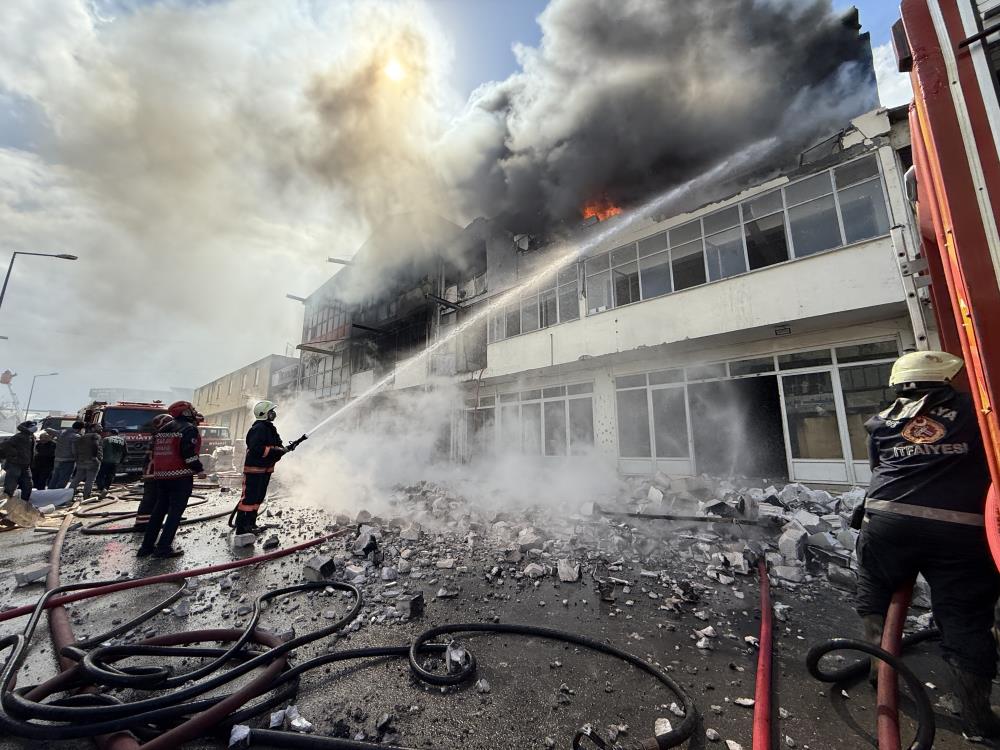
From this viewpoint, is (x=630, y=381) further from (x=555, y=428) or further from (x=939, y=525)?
(x=939, y=525)

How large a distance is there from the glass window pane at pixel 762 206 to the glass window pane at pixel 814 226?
32 centimetres

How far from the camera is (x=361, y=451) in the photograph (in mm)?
11898

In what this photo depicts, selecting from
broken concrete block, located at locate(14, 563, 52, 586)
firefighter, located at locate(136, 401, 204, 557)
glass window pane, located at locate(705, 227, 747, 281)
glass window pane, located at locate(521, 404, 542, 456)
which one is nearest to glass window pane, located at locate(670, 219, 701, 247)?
glass window pane, located at locate(705, 227, 747, 281)

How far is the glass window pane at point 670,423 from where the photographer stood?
8.95 metres

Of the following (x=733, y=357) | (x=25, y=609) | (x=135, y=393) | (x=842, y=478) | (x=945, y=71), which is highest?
(x=135, y=393)

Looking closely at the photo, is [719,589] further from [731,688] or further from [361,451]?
[361,451]

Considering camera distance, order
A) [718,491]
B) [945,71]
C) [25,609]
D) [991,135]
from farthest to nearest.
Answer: [718,491]
[25,609]
[945,71]
[991,135]

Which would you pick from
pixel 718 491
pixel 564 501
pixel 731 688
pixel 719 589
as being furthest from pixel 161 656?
pixel 718 491

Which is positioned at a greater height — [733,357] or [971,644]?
[733,357]

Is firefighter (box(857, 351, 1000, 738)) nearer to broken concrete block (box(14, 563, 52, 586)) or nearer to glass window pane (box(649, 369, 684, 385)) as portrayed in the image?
broken concrete block (box(14, 563, 52, 586))

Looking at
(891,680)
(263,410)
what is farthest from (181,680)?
(263,410)

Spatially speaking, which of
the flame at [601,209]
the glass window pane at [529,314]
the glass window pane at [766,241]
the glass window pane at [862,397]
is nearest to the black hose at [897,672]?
the glass window pane at [862,397]

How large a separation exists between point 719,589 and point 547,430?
824 cm

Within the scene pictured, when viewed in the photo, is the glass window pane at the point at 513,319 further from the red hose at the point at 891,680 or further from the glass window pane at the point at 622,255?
the red hose at the point at 891,680
